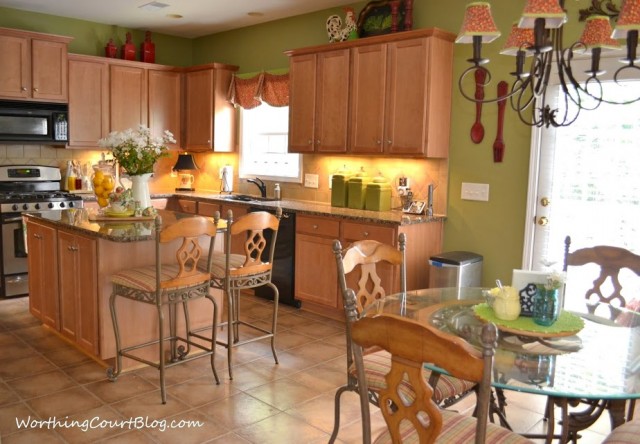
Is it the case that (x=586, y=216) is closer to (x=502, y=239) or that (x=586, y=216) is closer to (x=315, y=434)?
(x=502, y=239)

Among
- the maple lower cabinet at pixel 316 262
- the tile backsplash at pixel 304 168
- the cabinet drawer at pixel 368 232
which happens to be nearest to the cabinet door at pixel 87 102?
Answer: the tile backsplash at pixel 304 168

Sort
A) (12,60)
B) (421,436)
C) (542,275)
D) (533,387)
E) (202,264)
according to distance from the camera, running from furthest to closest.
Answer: (12,60)
(202,264)
(542,275)
(533,387)
(421,436)

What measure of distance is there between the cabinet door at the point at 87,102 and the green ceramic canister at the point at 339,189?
2.68 metres

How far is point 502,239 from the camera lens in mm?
4422

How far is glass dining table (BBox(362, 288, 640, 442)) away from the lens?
1764 millimetres

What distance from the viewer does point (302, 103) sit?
5.33 meters

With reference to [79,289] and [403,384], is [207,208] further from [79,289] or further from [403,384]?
[403,384]

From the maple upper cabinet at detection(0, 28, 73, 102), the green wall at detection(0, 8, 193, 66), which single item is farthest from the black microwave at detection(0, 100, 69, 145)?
the green wall at detection(0, 8, 193, 66)

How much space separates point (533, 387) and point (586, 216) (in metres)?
2.58

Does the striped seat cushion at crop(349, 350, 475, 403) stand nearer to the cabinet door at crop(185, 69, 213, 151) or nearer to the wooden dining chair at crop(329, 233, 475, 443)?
Answer: the wooden dining chair at crop(329, 233, 475, 443)

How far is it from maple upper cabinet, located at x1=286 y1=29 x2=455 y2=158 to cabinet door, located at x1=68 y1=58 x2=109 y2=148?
2464mm

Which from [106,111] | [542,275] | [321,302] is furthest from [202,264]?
[106,111]

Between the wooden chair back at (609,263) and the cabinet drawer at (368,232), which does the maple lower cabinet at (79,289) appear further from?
the wooden chair back at (609,263)

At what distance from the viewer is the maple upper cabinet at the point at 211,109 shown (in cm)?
641
